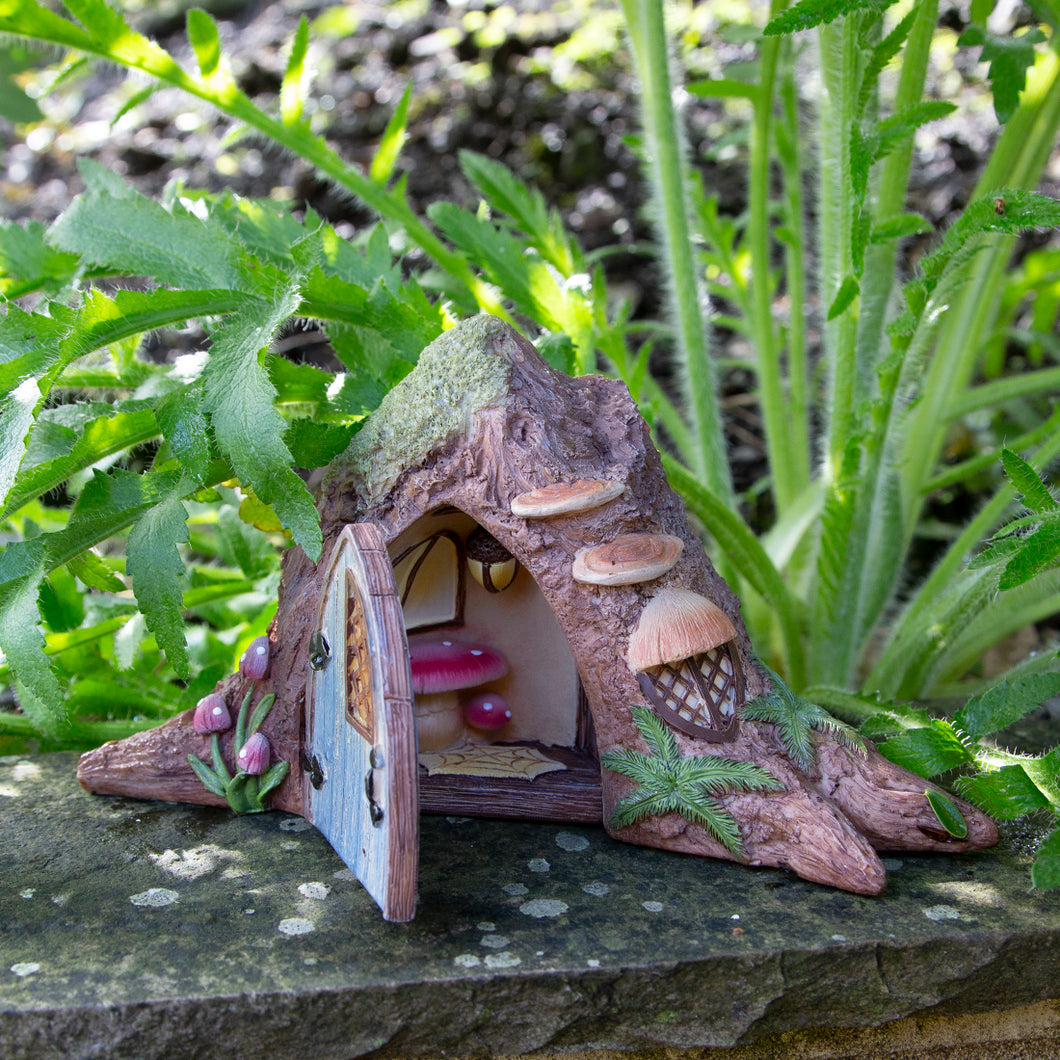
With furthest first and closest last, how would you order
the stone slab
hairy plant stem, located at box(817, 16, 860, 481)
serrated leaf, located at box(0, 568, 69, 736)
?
hairy plant stem, located at box(817, 16, 860, 481), serrated leaf, located at box(0, 568, 69, 736), the stone slab

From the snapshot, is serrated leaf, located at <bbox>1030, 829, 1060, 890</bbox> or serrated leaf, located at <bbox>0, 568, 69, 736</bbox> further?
serrated leaf, located at <bbox>0, 568, 69, 736</bbox>

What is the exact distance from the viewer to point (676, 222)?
185 centimetres

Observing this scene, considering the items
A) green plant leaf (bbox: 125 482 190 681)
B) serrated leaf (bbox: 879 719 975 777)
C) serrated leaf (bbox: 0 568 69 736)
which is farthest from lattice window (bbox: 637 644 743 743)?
serrated leaf (bbox: 0 568 69 736)

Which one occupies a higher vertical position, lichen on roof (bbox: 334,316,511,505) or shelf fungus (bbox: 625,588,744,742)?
lichen on roof (bbox: 334,316,511,505)

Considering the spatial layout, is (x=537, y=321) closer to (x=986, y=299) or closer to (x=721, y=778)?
(x=721, y=778)

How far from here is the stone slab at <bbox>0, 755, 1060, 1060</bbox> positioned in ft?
3.11

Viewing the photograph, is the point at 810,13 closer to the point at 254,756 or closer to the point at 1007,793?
the point at 1007,793

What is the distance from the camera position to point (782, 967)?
101cm

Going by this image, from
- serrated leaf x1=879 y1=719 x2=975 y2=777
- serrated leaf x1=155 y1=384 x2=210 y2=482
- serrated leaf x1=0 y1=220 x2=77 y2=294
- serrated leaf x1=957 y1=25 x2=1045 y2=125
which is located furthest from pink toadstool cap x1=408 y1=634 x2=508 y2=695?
serrated leaf x1=957 y1=25 x2=1045 y2=125

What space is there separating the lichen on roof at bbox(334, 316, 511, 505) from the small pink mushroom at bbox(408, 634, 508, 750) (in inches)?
10.2

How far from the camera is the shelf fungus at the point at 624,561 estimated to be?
119cm

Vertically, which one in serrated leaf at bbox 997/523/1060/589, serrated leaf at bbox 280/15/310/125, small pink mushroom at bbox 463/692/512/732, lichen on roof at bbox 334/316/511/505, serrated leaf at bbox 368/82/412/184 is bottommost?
small pink mushroom at bbox 463/692/512/732

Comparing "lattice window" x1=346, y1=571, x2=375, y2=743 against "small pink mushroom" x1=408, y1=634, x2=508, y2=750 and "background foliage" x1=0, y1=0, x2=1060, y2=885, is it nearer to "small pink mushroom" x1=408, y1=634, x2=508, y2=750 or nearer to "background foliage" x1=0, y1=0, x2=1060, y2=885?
"background foliage" x1=0, y1=0, x2=1060, y2=885

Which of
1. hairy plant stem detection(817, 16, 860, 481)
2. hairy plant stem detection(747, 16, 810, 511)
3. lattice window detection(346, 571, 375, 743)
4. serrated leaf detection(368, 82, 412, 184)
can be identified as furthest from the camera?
hairy plant stem detection(747, 16, 810, 511)
